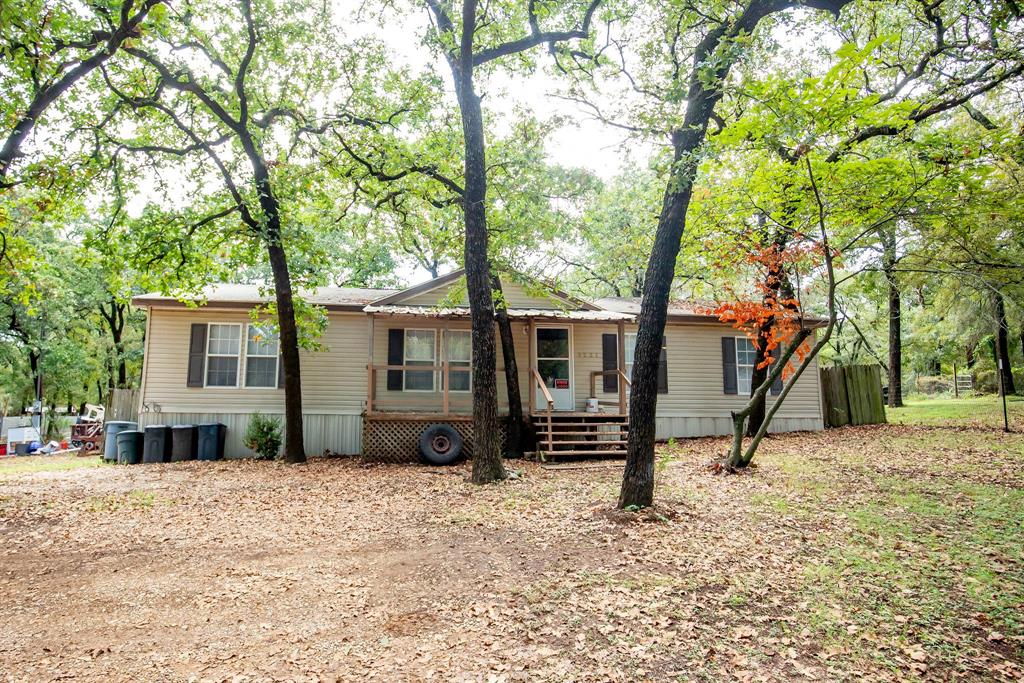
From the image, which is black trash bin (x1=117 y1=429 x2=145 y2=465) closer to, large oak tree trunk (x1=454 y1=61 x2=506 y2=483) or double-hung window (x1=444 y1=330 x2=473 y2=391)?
double-hung window (x1=444 y1=330 x2=473 y2=391)

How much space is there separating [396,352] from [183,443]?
198 inches

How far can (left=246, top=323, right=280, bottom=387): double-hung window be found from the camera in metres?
13.6

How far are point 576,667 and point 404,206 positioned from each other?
11678 millimetres

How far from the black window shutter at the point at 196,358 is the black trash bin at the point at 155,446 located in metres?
1.29

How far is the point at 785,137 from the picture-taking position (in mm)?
7086

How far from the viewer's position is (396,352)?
13.9 meters

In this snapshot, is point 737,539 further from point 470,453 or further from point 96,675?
point 470,453

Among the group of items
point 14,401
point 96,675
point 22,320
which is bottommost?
point 96,675

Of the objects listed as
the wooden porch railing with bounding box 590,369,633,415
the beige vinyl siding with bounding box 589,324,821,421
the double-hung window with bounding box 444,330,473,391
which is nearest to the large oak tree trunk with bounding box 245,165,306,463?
the double-hung window with bounding box 444,330,473,391

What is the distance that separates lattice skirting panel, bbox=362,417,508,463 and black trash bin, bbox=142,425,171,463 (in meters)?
4.34

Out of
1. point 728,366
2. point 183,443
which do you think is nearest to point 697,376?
point 728,366

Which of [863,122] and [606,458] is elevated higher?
[863,122]

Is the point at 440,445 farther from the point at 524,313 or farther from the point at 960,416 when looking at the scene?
the point at 960,416

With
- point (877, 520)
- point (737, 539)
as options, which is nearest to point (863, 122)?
point (877, 520)
